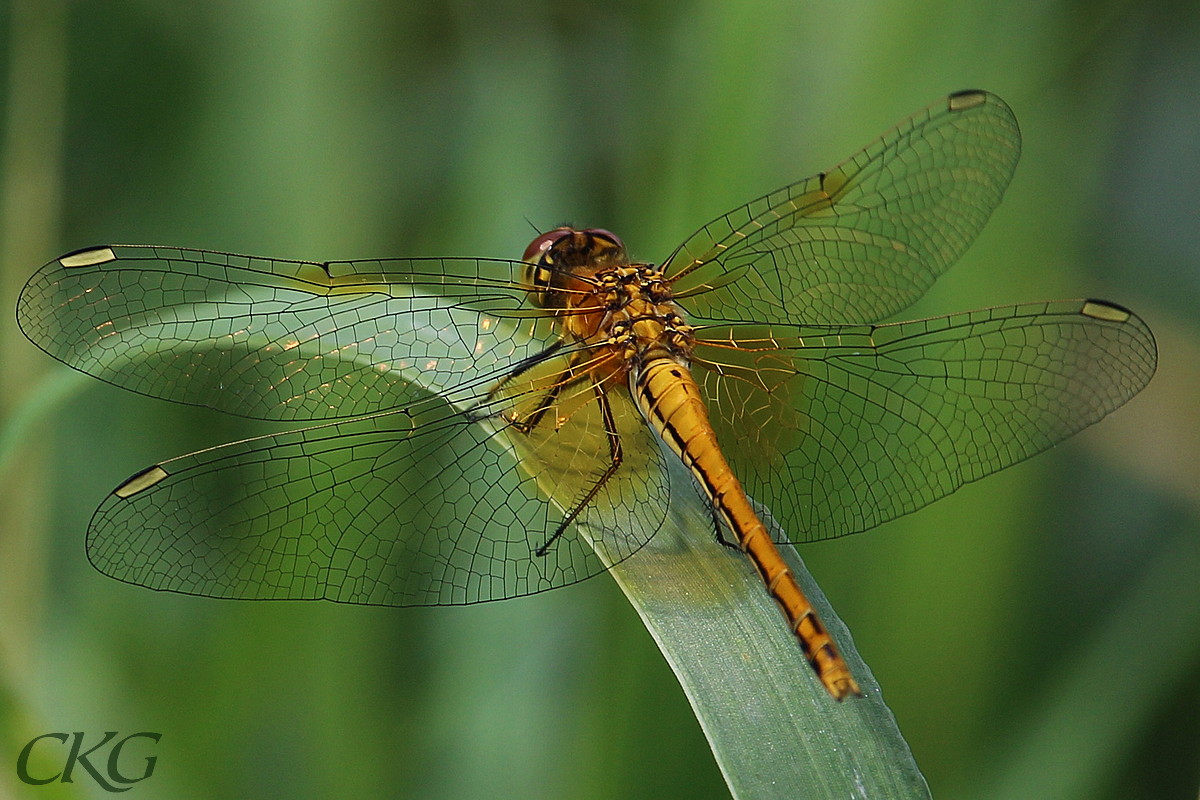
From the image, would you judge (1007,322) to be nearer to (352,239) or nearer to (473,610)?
(473,610)

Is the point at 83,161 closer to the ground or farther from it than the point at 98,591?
farther from it

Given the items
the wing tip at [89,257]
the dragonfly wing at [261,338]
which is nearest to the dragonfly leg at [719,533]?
the dragonfly wing at [261,338]

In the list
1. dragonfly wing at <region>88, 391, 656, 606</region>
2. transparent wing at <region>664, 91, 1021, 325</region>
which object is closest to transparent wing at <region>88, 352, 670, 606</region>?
dragonfly wing at <region>88, 391, 656, 606</region>

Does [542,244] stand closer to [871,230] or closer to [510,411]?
[510,411]

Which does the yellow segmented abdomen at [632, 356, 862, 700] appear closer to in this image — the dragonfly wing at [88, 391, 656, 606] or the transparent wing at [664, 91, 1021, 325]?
the dragonfly wing at [88, 391, 656, 606]

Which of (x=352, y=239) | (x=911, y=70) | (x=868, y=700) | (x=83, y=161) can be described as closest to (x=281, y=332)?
(x=352, y=239)

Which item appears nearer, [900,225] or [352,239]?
[900,225]
